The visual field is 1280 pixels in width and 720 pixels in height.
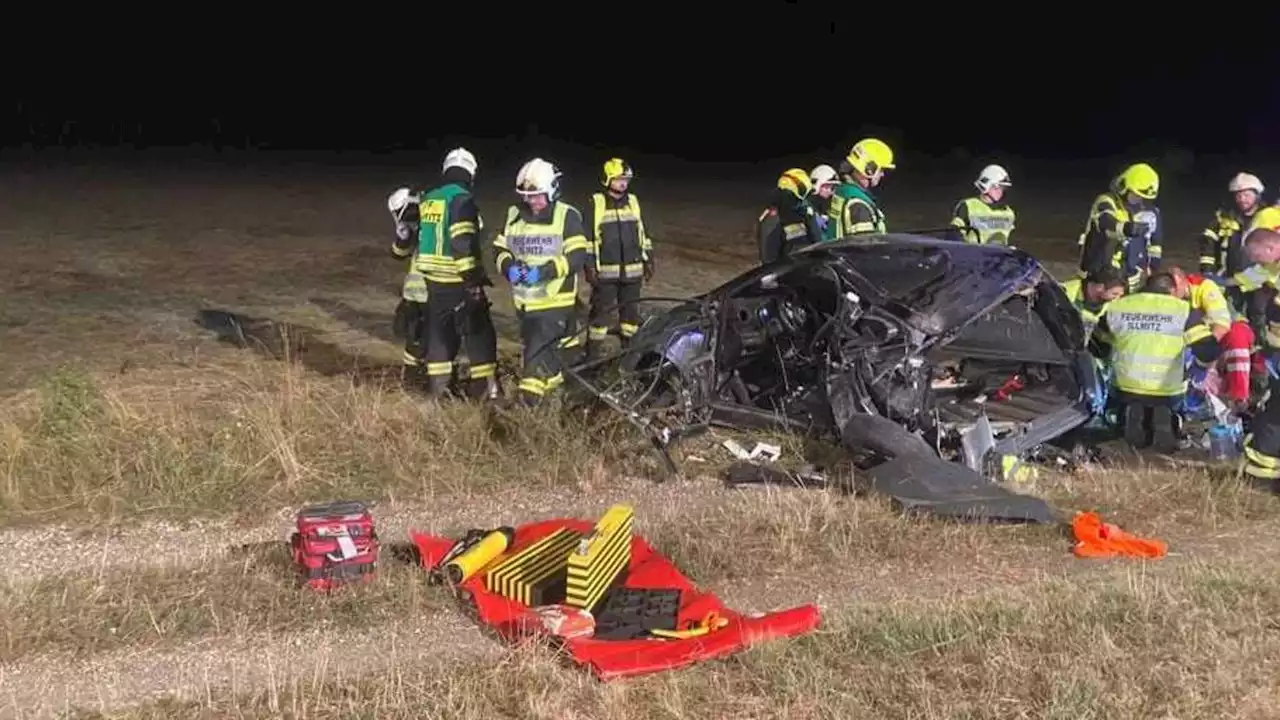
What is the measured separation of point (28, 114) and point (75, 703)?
3073 cm

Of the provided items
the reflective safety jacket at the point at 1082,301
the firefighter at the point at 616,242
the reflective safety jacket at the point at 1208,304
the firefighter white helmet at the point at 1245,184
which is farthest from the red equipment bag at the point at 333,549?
the firefighter white helmet at the point at 1245,184

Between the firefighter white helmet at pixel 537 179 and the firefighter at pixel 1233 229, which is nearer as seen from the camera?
the firefighter white helmet at pixel 537 179

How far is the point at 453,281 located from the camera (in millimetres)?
8828

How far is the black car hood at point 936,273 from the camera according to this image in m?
7.10

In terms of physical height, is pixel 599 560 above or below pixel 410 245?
below

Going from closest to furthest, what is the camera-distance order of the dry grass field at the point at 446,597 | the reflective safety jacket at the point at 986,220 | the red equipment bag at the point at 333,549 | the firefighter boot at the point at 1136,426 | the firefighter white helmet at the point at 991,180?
the dry grass field at the point at 446,597
the red equipment bag at the point at 333,549
the firefighter boot at the point at 1136,426
the reflective safety jacket at the point at 986,220
the firefighter white helmet at the point at 991,180

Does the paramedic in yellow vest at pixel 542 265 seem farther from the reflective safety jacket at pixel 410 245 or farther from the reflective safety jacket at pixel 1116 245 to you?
the reflective safety jacket at pixel 1116 245

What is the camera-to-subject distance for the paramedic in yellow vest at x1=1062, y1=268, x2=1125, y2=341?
9406mm

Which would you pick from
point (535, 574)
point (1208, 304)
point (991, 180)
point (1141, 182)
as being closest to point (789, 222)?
point (991, 180)

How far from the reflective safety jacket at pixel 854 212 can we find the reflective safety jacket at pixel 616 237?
1.54 meters

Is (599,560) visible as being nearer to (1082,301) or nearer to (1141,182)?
(1082,301)

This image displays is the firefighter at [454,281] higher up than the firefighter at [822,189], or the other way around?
the firefighter at [822,189]

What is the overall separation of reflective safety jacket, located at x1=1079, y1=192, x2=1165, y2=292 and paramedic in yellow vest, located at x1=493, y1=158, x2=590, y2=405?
4.25 metres

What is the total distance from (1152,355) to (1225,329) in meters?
0.46
